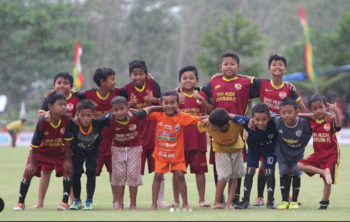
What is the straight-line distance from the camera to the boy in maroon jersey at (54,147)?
8617 mm

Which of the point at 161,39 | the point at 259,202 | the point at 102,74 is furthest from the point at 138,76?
the point at 161,39

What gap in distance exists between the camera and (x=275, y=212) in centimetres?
798

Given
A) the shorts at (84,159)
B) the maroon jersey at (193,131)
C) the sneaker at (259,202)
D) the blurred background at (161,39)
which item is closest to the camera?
the shorts at (84,159)

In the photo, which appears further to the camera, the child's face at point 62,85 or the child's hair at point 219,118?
the child's face at point 62,85

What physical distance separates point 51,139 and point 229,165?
243 cm

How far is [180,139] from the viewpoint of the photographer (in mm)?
8773

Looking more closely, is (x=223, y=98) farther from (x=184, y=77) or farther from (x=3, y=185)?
(x=3, y=185)

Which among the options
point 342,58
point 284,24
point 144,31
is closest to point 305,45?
point 342,58

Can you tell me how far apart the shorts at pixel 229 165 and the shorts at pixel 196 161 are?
432 millimetres

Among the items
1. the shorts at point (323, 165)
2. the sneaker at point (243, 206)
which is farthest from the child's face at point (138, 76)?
the shorts at point (323, 165)

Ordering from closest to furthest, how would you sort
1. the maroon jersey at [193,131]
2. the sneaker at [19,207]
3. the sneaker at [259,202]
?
the sneaker at [19,207], the maroon jersey at [193,131], the sneaker at [259,202]

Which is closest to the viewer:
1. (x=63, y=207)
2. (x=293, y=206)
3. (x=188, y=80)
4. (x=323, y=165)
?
(x=63, y=207)

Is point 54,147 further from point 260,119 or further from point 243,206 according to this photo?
point 260,119

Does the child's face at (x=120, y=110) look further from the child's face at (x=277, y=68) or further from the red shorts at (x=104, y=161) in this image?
the child's face at (x=277, y=68)
